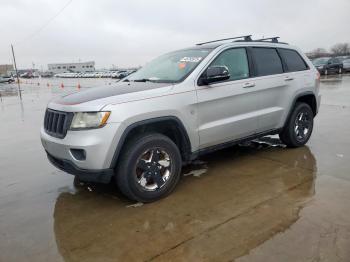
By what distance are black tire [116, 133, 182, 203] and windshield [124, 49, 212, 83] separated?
0.92 metres

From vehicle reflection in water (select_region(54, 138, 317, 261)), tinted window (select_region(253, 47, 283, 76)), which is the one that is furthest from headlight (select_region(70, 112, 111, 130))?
tinted window (select_region(253, 47, 283, 76))

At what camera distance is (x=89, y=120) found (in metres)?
3.69

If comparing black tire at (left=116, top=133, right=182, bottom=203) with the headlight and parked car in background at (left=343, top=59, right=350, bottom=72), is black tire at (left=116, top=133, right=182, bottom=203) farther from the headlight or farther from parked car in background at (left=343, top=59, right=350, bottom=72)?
parked car in background at (left=343, top=59, right=350, bottom=72)

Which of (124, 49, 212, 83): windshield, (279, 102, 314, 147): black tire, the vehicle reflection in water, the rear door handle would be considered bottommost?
the vehicle reflection in water

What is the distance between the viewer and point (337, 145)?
20.2 ft

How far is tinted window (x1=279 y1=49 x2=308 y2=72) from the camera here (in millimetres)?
5805

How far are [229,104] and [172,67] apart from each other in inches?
38.4

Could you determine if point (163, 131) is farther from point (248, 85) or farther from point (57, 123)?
point (248, 85)

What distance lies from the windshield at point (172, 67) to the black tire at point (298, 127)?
211 centimetres

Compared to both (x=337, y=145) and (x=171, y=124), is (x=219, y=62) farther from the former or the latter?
(x=337, y=145)

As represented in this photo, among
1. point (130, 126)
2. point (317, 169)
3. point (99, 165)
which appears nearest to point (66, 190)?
point (99, 165)

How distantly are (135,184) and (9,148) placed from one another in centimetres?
437

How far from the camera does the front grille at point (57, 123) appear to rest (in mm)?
3820

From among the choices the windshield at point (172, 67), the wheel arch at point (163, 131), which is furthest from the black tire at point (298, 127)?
the wheel arch at point (163, 131)
